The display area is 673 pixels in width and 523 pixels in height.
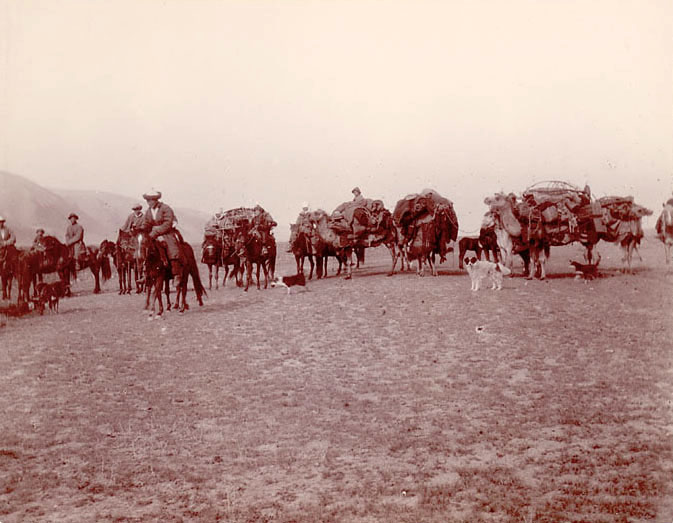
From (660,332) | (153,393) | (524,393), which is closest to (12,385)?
(153,393)

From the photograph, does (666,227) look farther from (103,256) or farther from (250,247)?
(103,256)

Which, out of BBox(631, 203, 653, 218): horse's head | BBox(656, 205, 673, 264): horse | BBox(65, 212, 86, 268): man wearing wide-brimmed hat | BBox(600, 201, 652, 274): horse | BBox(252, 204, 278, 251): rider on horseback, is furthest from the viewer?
BBox(252, 204, 278, 251): rider on horseback

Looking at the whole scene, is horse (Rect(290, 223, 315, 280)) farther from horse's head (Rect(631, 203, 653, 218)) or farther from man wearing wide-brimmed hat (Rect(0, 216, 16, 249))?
horse's head (Rect(631, 203, 653, 218))

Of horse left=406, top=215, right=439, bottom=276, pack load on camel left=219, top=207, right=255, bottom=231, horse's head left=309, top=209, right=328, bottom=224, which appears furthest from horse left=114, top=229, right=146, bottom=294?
horse left=406, top=215, right=439, bottom=276

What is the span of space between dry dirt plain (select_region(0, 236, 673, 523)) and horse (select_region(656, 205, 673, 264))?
1.27 metres

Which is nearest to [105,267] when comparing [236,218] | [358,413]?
[236,218]

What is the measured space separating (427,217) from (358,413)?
8.53m

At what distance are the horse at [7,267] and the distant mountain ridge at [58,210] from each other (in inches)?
12.8

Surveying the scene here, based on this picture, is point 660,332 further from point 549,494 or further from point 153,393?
point 153,393

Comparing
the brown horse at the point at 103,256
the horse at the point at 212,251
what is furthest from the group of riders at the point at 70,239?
the horse at the point at 212,251

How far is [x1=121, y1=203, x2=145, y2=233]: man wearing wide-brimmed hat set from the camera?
1085cm

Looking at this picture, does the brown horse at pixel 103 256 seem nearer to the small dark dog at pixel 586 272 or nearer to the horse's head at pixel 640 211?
the small dark dog at pixel 586 272

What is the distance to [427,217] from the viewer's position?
48.4 ft

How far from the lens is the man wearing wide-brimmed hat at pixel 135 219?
10852mm
